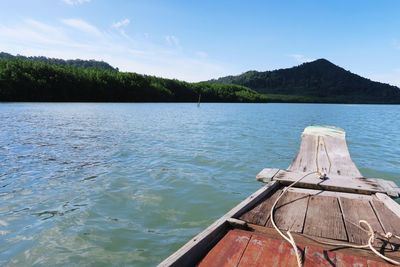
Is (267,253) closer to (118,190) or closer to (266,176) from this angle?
(266,176)

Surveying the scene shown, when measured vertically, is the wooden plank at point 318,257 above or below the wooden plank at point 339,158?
above

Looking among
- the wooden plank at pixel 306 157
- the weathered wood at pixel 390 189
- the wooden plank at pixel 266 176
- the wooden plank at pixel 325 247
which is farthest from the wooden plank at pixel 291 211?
the wooden plank at pixel 306 157

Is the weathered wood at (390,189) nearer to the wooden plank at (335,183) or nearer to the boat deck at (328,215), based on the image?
the wooden plank at (335,183)

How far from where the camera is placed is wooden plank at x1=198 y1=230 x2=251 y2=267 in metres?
3.31

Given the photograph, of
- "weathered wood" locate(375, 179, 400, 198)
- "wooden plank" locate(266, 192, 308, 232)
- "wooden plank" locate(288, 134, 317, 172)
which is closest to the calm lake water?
"wooden plank" locate(288, 134, 317, 172)

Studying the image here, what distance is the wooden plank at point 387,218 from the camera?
4238mm

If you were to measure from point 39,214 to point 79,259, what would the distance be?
2304 millimetres

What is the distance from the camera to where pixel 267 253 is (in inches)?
137

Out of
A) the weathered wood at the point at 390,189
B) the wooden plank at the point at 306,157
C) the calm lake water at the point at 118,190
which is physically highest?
the weathered wood at the point at 390,189

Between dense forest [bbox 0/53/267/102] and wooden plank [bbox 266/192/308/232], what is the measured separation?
67.8 metres

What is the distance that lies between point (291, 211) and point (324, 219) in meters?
0.49

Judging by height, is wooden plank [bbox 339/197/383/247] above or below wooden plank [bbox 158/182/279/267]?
below

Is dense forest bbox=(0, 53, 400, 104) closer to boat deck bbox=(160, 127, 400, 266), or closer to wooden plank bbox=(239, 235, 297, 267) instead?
boat deck bbox=(160, 127, 400, 266)

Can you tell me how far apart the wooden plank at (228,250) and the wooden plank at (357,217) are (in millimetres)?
1359
